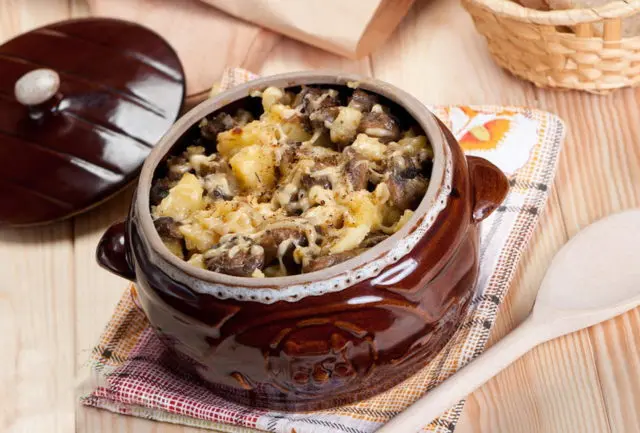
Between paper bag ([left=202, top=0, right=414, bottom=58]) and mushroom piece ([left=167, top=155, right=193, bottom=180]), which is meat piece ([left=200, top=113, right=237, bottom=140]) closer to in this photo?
mushroom piece ([left=167, top=155, right=193, bottom=180])

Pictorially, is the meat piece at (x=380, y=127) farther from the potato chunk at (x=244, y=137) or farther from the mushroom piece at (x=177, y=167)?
the mushroom piece at (x=177, y=167)

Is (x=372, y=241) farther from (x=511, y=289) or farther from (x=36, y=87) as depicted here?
(x=36, y=87)

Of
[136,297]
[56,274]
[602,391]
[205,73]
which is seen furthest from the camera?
[205,73]

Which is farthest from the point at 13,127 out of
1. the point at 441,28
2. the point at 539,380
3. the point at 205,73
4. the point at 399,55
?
the point at 539,380

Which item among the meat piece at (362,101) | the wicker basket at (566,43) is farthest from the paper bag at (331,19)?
the meat piece at (362,101)

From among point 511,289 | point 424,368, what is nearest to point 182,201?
point 424,368

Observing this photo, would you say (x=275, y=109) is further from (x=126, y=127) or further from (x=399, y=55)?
(x=399, y=55)
